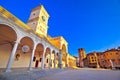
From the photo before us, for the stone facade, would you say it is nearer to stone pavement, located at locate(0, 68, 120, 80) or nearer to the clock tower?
the clock tower

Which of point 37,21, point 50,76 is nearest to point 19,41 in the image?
point 50,76

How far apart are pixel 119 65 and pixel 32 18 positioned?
41.4 meters

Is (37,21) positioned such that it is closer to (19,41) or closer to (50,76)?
(19,41)

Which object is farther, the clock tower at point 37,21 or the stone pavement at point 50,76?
the clock tower at point 37,21

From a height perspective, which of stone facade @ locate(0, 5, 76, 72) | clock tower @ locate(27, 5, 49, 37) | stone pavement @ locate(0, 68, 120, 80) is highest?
clock tower @ locate(27, 5, 49, 37)

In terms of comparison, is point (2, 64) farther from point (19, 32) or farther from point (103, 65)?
point (103, 65)

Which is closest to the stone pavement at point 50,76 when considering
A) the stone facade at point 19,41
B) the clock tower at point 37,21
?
the stone facade at point 19,41

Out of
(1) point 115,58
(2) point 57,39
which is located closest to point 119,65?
(1) point 115,58

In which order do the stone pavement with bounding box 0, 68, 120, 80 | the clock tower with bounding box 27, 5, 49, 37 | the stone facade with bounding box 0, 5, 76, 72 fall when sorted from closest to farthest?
the stone pavement with bounding box 0, 68, 120, 80, the stone facade with bounding box 0, 5, 76, 72, the clock tower with bounding box 27, 5, 49, 37

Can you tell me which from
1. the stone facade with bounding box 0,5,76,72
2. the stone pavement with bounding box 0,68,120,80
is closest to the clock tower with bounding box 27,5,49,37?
the stone facade with bounding box 0,5,76,72

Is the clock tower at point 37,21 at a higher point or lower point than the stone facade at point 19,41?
higher

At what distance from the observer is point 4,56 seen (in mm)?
14289

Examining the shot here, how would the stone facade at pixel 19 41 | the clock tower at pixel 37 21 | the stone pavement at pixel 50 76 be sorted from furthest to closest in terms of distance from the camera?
the clock tower at pixel 37 21
the stone facade at pixel 19 41
the stone pavement at pixel 50 76

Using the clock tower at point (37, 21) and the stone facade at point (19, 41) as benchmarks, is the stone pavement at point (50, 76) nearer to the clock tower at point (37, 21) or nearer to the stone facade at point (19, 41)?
the stone facade at point (19, 41)
